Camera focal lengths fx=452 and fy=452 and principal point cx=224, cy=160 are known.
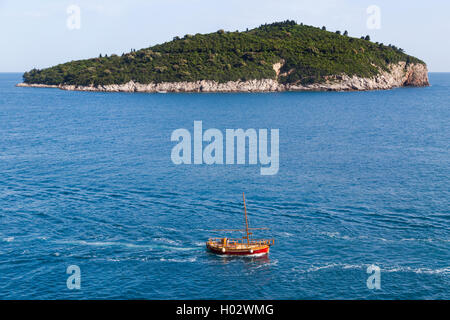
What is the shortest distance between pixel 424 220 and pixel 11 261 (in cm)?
6545

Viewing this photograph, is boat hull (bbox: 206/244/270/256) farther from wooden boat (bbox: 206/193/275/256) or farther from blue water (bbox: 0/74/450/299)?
blue water (bbox: 0/74/450/299)

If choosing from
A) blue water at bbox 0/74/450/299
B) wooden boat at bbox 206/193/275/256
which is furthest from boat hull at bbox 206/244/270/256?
blue water at bbox 0/74/450/299

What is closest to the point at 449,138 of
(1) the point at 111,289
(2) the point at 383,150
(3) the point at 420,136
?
(3) the point at 420,136

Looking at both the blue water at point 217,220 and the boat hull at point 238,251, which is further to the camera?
the boat hull at point 238,251

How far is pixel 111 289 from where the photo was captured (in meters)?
56.9

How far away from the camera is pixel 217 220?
78438 millimetres

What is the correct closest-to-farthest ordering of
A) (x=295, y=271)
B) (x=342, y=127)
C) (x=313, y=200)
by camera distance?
(x=295, y=271) → (x=313, y=200) → (x=342, y=127)

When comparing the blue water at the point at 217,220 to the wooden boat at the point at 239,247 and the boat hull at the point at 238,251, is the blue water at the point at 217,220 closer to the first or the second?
the boat hull at the point at 238,251

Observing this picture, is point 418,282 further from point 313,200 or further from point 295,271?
point 313,200

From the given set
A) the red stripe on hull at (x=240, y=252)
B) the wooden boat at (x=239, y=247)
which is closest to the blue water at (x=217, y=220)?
the red stripe on hull at (x=240, y=252)

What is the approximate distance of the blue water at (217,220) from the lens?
58.4 meters

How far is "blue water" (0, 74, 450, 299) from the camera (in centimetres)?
5838

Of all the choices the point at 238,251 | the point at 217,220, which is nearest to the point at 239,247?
the point at 238,251
